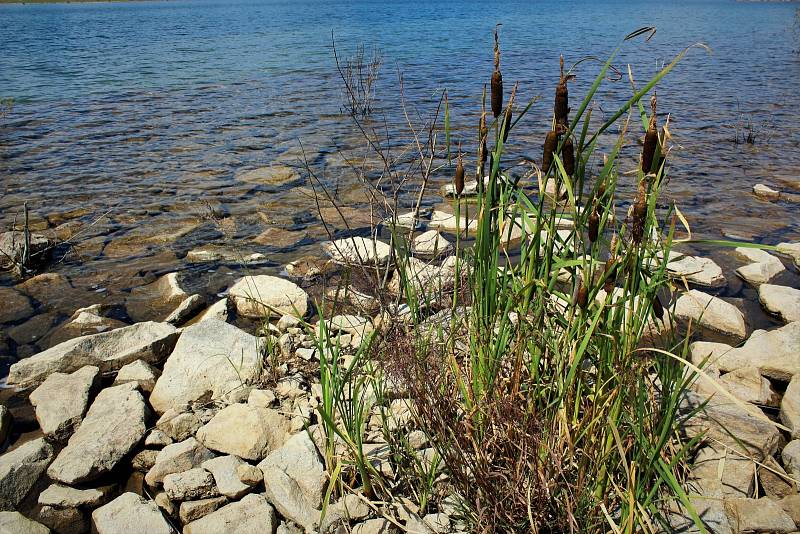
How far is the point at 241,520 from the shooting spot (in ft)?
8.87

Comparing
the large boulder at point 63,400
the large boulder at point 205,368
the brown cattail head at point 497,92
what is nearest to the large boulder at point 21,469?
the large boulder at point 63,400

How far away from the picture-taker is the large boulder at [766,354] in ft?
12.4

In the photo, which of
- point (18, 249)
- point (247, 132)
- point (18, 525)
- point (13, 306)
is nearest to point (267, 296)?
point (13, 306)

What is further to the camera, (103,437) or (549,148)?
(103,437)

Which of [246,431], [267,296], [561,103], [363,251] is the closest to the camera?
[561,103]

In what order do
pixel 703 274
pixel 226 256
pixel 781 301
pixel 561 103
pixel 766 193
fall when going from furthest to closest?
pixel 766 193 → pixel 226 256 → pixel 703 274 → pixel 781 301 → pixel 561 103

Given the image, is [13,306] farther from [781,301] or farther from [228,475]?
[781,301]

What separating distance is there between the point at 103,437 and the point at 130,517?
0.71 metres

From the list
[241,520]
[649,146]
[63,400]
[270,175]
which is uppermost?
[649,146]

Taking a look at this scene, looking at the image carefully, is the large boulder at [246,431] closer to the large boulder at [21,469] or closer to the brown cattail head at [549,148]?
the large boulder at [21,469]

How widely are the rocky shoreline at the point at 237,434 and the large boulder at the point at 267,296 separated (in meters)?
0.29

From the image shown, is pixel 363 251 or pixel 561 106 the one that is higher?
pixel 561 106

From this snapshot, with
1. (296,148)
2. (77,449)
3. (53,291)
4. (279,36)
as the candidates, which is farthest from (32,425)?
(279,36)

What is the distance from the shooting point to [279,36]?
90.6 feet
